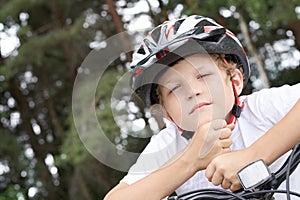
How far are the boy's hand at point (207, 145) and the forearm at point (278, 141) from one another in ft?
0.24

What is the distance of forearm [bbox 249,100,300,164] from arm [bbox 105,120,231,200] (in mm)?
78

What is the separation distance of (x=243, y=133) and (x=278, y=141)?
0.33 m

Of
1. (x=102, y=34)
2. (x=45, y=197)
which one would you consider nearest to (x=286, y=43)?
(x=102, y=34)

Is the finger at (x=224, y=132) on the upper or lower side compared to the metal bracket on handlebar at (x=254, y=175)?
upper

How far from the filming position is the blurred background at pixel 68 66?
9305mm

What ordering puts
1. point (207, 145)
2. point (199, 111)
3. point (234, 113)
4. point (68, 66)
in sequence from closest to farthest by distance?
point (207, 145) < point (199, 111) < point (234, 113) < point (68, 66)

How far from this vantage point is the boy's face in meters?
1.38

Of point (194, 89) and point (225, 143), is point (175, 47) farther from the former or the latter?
point (225, 143)

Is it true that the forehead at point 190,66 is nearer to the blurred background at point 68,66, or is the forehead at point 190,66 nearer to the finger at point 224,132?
the finger at point 224,132

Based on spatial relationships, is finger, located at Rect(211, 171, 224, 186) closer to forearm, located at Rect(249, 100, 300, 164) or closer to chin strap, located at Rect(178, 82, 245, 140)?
forearm, located at Rect(249, 100, 300, 164)

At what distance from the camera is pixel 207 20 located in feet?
5.16

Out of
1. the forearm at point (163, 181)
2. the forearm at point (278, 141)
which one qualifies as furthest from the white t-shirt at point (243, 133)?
the forearm at point (278, 141)

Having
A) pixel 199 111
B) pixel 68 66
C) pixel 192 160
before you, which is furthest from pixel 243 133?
pixel 68 66

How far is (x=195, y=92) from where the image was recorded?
54.6 inches
